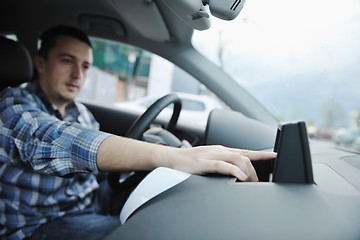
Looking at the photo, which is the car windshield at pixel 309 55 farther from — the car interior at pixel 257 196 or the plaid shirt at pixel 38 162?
the plaid shirt at pixel 38 162

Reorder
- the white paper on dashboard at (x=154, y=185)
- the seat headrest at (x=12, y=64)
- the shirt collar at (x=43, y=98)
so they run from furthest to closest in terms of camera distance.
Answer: the seat headrest at (x=12, y=64), the shirt collar at (x=43, y=98), the white paper on dashboard at (x=154, y=185)

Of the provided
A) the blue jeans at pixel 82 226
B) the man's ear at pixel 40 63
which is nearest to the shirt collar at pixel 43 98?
the man's ear at pixel 40 63

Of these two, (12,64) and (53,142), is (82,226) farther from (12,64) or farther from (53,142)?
(12,64)

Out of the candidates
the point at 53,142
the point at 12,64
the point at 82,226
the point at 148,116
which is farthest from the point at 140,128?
the point at 12,64

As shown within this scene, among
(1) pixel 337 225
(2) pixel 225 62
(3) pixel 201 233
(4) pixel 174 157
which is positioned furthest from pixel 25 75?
(1) pixel 337 225

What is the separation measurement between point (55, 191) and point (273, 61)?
1064 mm

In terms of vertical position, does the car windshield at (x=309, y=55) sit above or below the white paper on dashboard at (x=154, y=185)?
above

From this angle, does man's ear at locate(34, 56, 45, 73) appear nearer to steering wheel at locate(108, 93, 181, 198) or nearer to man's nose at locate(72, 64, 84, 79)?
man's nose at locate(72, 64, 84, 79)

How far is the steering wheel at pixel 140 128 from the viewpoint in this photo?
3.69ft

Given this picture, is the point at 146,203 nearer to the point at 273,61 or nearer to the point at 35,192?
the point at 273,61

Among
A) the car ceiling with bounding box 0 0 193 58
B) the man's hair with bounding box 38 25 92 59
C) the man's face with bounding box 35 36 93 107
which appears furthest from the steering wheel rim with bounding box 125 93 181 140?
the man's hair with bounding box 38 25 92 59

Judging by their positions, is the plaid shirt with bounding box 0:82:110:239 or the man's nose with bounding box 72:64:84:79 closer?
the plaid shirt with bounding box 0:82:110:239

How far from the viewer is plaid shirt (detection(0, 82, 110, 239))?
816 mm

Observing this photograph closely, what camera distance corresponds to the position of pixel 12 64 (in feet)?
5.09
